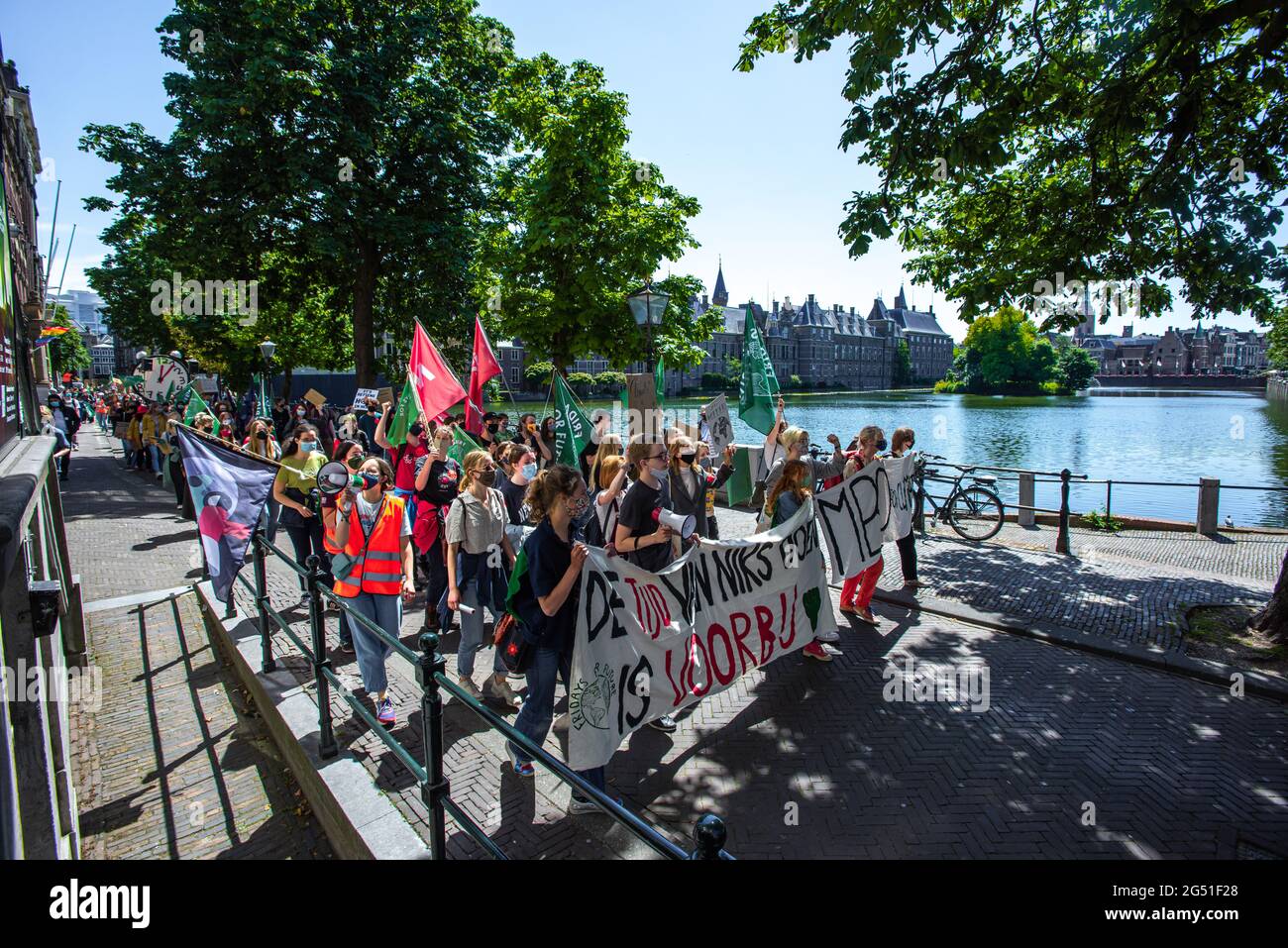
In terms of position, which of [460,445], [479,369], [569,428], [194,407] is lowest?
[460,445]

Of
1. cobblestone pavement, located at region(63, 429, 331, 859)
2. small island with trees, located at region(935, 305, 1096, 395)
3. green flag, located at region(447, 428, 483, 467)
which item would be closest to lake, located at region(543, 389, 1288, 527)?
green flag, located at region(447, 428, 483, 467)

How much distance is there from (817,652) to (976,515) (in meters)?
7.06

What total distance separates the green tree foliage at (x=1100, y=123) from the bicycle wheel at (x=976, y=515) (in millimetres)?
3678

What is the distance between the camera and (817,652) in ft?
21.4

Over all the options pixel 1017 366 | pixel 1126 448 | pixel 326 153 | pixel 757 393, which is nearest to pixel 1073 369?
pixel 1017 366

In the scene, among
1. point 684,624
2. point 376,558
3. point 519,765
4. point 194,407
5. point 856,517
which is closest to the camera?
point 519,765

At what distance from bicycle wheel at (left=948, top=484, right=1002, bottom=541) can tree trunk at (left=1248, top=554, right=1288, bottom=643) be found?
189 inches

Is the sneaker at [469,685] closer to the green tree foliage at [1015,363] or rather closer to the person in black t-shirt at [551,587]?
the person in black t-shirt at [551,587]

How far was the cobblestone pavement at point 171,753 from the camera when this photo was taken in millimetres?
4320

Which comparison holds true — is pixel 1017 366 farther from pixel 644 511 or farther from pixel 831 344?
pixel 644 511

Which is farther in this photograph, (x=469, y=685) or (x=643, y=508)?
(x=469, y=685)

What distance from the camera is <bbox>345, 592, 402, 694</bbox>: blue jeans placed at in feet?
16.9

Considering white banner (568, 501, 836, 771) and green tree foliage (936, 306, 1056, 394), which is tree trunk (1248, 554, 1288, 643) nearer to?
white banner (568, 501, 836, 771)

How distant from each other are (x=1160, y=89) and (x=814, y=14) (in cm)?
413
